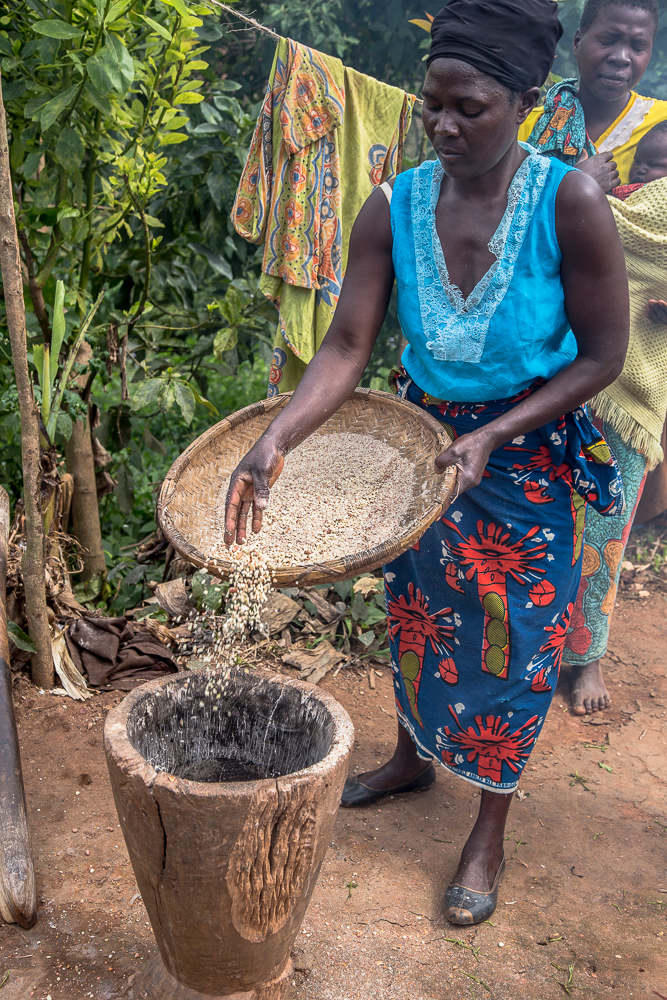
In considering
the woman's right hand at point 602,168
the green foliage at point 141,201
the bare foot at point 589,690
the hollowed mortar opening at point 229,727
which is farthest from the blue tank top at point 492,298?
the bare foot at point 589,690

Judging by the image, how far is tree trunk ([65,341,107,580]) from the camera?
322 cm

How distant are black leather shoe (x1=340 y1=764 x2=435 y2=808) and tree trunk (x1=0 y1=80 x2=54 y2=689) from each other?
109 cm

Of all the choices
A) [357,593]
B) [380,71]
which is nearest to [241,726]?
[357,593]

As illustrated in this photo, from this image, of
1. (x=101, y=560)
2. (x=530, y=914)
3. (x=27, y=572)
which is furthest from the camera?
(x=101, y=560)

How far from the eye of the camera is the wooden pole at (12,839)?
1.92 meters

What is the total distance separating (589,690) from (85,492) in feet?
6.97

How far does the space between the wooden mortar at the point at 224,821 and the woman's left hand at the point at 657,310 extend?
1843mm

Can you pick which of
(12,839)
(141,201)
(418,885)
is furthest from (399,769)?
(141,201)

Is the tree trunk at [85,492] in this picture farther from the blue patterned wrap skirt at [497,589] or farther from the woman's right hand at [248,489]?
the woman's right hand at [248,489]

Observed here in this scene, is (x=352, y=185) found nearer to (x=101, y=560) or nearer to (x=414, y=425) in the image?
(x=414, y=425)

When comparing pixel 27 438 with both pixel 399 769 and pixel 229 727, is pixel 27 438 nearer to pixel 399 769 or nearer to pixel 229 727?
pixel 229 727

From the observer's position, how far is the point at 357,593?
3.57 m

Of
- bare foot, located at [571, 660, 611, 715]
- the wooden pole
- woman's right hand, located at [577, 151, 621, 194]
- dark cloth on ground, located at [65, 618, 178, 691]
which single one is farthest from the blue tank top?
bare foot, located at [571, 660, 611, 715]

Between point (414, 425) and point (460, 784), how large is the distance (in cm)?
133
